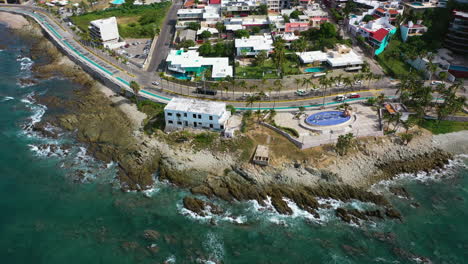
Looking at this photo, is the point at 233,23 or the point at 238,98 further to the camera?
the point at 233,23

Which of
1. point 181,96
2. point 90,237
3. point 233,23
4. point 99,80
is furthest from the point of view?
point 233,23

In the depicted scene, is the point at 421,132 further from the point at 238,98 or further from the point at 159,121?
the point at 159,121

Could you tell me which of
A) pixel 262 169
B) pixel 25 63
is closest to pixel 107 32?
pixel 25 63

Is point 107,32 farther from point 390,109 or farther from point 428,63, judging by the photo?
point 428,63

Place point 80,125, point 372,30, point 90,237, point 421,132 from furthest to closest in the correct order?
point 372,30
point 80,125
point 421,132
point 90,237

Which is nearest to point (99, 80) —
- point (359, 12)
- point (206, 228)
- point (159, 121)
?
point (159, 121)

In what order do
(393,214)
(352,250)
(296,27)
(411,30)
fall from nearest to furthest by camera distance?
1. (352,250)
2. (393,214)
3. (411,30)
4. (296,27)
